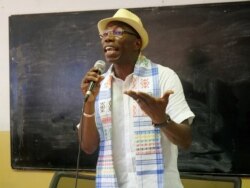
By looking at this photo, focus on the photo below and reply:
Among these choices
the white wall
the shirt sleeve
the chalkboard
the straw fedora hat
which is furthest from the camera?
the white wall

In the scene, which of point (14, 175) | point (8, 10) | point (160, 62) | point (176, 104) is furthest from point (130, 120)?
point (8, 10)

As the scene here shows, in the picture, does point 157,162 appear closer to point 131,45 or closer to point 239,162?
point 131,45

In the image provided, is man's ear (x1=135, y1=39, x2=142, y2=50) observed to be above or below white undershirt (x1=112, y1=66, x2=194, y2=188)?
above

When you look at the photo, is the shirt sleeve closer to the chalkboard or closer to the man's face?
the man's face

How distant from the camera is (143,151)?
54.2 inches

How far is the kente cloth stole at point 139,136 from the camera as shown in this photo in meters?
1.36

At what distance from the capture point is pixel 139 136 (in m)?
1.38

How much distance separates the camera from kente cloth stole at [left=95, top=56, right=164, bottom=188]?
4.45 ft

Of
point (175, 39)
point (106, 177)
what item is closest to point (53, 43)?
point (175, 39)

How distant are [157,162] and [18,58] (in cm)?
154

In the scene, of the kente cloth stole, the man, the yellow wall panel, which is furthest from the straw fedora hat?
the yellow wall panel

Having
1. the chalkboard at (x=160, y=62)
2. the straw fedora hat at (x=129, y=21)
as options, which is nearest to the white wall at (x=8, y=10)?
the chalkboard at (x=160, y=62)

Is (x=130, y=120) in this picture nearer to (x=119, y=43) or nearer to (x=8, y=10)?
(x=119, y=43)

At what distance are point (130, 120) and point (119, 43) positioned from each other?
1.06 ft
